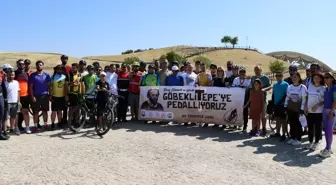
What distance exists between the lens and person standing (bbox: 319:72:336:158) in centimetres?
730

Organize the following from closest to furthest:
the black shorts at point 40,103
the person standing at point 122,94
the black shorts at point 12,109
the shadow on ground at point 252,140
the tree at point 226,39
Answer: the shadow on ground at point 252,140, the black shorts at point 12,109, the black shorts at point 40,103, the person standing at point 122,94, the tree at point 226,39

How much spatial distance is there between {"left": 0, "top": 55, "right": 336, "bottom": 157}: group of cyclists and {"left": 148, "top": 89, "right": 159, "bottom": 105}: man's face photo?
0.79ft

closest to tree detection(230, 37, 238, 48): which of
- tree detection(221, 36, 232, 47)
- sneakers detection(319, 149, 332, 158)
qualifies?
tree detection(221, 36, 232, 47)

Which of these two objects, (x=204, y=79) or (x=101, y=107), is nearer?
(x=101, y=107)

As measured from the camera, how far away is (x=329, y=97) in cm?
741

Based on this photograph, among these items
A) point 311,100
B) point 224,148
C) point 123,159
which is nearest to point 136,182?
point 123,159

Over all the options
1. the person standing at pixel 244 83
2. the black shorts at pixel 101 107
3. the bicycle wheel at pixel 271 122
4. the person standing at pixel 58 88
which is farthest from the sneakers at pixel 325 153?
the person standing at pixel 58 88

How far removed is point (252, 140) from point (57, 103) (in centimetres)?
569

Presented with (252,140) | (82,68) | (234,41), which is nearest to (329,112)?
(252,140)

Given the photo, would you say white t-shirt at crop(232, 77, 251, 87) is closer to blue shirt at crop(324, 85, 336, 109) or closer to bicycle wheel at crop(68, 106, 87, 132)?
blue shirt at crop(324, 85, 336, 109)

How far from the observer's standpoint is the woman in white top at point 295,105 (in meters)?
8.26

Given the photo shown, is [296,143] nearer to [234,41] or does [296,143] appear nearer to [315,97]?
[315,97]

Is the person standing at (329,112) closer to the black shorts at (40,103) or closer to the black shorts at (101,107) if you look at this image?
the black shorts at (101,107)

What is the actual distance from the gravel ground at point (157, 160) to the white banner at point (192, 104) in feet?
3.01
